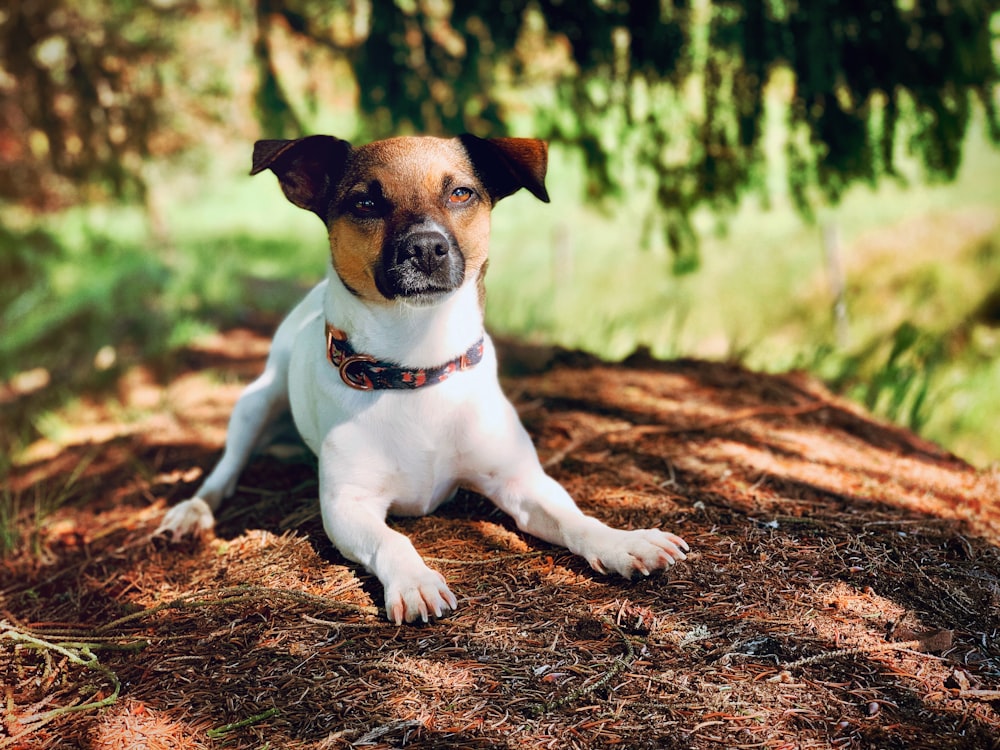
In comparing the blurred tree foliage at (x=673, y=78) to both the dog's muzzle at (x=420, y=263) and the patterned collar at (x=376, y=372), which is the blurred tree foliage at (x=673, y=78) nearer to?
the dog's muzzle at (x=420, y=263)

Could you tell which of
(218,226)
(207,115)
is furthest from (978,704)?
(218,226)

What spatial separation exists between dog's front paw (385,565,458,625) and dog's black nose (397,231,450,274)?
2.98 ft

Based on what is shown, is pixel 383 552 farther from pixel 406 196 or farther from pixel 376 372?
pixel 406 196

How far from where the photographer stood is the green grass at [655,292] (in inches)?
212

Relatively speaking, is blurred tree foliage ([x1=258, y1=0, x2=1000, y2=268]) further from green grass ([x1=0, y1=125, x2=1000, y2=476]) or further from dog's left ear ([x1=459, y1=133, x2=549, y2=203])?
dog's left ear ([x1=459, y1=133, x2=549, y2=203])

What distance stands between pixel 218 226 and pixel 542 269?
6.02m

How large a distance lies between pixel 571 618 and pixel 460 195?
1.35 m

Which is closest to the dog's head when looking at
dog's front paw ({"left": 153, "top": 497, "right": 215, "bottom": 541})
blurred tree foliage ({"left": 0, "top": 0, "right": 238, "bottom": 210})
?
dog's front paw ({"left": 153, "top": 497, "right": 215, "bottom": 541})

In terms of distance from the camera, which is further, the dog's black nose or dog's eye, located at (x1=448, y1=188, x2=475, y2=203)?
dog's eye, located at (x1=448, y1=188, x2=475, y2=203)

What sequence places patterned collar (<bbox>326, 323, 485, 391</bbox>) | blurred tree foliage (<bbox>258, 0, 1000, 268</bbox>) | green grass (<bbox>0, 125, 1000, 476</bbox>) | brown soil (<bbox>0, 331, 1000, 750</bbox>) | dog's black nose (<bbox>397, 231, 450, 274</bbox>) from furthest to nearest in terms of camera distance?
green grass (<bbox>0, 125, 1000, 476</bbox>)
blurred tree foliage (<bbox>258, 0, 1000, 268</bbox>)
patterned collar (<bbox>326, 323, 485, 391</bbox>)
dog's black nose (<bbox>397, 231, 450, 274</bbox>)
brown soil (<bbox>0, 331, 1000, 750</bbox>)

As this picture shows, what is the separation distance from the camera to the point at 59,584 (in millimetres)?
2998

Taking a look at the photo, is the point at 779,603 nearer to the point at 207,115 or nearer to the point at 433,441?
the point at 433,441

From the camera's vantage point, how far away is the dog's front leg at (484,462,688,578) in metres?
2.54

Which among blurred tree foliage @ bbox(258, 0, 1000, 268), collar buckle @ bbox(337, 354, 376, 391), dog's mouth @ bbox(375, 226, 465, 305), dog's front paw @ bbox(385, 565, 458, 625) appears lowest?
dog's front paw @ bbox(385, 565, 458, 625)
